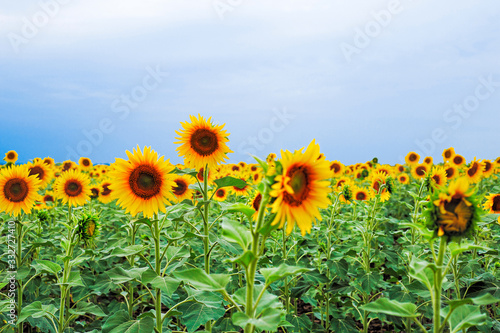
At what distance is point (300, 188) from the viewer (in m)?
1.88

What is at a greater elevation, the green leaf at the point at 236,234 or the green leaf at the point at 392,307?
the green leaf at the point at 236,234

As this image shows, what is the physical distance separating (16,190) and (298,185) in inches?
154

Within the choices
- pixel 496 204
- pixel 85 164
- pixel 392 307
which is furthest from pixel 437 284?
pixel 85 164

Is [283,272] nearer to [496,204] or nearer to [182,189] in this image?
[182,189]

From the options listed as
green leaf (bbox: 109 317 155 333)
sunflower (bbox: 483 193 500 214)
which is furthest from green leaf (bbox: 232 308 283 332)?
sunflower (bbox: 483 193 500 214)

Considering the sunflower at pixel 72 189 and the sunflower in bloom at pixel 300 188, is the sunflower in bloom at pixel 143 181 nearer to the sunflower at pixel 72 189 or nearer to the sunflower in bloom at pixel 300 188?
the sunflower in bloom at pixel 300 188

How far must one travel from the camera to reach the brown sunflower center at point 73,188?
570 cm

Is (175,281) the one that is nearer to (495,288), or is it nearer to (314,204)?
(314,204)

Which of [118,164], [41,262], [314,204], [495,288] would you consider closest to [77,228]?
[41,262]

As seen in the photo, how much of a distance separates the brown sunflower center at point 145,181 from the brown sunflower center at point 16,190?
1.97 m

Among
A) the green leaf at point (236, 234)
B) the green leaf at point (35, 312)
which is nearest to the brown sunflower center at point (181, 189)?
the green leaf at point (35, 312)

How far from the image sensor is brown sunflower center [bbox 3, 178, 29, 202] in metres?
4.44

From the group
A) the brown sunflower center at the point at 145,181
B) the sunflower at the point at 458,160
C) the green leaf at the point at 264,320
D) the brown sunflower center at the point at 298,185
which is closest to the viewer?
the green leaf at the point at 264,320

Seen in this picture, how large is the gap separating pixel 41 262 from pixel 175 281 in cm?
133
